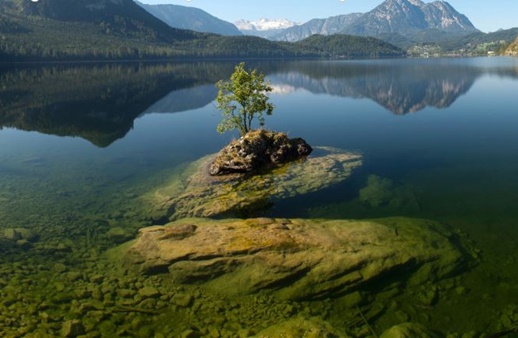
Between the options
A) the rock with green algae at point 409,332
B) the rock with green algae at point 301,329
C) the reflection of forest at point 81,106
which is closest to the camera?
the rock with green algae at point 301,329

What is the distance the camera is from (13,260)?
1112 inches

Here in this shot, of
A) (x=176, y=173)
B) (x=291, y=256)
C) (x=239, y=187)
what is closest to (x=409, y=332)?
(x=291, y=256)

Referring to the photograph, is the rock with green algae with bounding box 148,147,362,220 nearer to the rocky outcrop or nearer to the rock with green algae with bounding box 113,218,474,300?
the rocky outcrop

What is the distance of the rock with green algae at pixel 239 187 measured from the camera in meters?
38.3

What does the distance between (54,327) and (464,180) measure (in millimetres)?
43486

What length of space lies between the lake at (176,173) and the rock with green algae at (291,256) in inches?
46.0

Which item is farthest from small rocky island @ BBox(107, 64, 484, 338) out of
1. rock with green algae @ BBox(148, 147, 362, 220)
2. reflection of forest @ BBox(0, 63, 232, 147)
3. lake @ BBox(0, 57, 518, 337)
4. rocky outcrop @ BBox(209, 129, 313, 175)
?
reflection of forest @ BBox(0, 63, 232, 147)

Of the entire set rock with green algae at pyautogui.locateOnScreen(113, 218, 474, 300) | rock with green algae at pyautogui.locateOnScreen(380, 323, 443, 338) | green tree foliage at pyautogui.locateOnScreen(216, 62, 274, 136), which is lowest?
rock with green algae at pyautogui.locateOnScreen(380, 323, 443, 338)

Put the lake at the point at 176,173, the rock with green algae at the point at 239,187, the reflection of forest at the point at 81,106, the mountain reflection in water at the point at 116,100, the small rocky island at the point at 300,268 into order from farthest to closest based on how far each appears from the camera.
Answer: the mountain reflection in water at the point at 116,100, the reflection of forest at the point at 81,106, the rock with green algae at the point at 239,187, the lake at the point at 176,173, the small rocky island at the point at 300,268

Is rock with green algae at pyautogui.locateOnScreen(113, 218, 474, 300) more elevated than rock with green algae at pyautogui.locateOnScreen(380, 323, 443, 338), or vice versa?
rock with green algae at pyautogui.locateOnScreen(113, 218, 474, 300)

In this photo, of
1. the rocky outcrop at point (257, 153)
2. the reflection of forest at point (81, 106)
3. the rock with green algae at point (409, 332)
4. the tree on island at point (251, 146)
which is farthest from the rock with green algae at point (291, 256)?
the reflection of forest at point (81, 106)

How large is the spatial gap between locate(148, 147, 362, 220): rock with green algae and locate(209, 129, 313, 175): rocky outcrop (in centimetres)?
156

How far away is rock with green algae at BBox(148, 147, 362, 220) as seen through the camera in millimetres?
38312

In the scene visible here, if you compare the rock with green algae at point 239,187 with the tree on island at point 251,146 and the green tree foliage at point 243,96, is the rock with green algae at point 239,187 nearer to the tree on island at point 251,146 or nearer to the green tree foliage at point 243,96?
the tree on island at point 251,146
